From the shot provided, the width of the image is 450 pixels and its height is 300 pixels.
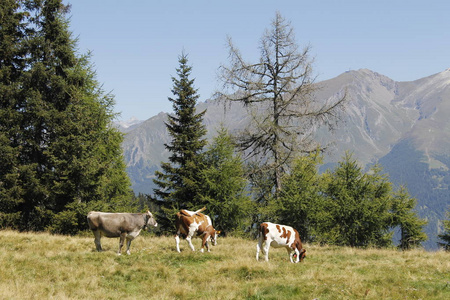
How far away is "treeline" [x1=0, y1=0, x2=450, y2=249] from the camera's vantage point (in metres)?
23.4

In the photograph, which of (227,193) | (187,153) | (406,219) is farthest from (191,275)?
(406,219)

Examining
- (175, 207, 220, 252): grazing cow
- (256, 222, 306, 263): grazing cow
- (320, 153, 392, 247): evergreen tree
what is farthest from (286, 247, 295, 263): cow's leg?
(320, 153, 392, 247): evergreen tree

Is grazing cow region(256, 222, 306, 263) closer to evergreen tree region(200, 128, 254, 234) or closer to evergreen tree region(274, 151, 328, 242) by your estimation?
evergreen tree region(274, 151, 328, 242)

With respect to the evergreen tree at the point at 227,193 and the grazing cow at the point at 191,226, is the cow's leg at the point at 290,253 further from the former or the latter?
the evergreen tree at the point at 227,193

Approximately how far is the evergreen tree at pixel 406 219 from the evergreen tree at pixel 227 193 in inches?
601

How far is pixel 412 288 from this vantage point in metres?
10.7

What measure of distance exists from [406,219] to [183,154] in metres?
21.8

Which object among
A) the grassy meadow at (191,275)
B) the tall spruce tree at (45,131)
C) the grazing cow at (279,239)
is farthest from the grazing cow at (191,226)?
the tall spruce tree at (45,131)

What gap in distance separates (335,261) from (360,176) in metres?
15.1

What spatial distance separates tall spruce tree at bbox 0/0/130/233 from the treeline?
77mm

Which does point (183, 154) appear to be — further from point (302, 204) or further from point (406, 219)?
point (406, 219)

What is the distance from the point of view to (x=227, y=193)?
27875 millimetres

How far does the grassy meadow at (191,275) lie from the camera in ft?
33.4

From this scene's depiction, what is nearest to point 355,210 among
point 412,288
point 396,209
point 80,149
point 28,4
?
point 396,209
